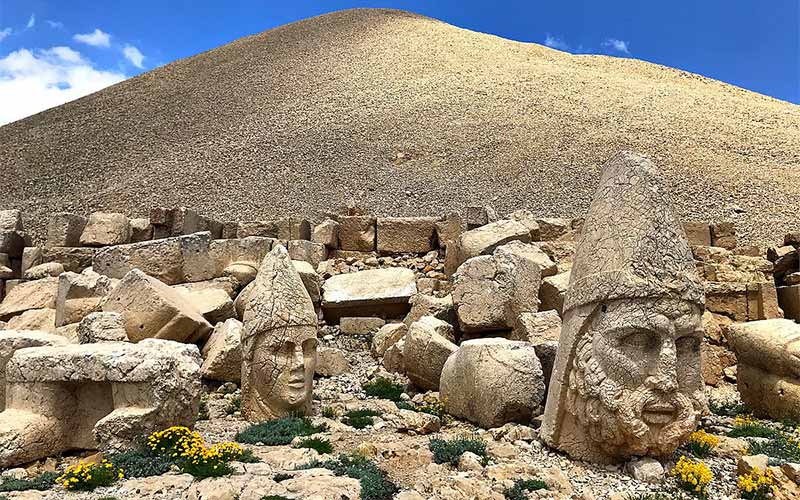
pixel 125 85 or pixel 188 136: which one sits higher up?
pixel 125 85

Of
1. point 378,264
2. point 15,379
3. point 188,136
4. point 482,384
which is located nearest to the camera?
point 15,379

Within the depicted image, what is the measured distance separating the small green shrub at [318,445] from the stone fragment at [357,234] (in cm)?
725

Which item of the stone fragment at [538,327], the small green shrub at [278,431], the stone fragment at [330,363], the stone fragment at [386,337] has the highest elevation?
the stone fragment at [538,327]

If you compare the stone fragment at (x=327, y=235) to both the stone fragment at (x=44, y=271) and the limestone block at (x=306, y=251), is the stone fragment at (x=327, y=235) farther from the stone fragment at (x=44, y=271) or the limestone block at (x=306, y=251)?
the stone fragment at (x=44, y=271)

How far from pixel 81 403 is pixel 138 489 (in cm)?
165

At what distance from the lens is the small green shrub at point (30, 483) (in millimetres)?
4523

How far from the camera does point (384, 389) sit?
25.1ft

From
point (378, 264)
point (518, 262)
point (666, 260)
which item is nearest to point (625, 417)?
point (666, 260)

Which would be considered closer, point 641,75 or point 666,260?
A: point 666,260

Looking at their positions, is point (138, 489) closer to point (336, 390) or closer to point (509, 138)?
point (336, 390)

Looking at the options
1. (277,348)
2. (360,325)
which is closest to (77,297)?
(277,348)

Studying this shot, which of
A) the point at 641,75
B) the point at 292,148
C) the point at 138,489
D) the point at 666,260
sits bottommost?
the point at 138,489

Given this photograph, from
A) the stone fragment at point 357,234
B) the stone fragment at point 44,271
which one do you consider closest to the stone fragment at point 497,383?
the stone fragment at point 357,234

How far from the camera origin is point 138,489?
4.36 metres
